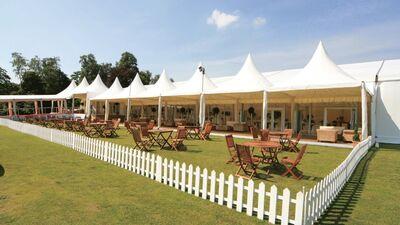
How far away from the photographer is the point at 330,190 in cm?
484

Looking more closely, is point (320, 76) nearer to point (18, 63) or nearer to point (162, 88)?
point (162, 88)

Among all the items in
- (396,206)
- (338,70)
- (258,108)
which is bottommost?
(396,206)

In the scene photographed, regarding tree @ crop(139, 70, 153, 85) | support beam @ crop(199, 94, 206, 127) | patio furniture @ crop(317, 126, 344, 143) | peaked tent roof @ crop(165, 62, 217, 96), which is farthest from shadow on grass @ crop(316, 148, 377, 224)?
tree @ crop(139, 70, 153, 85)

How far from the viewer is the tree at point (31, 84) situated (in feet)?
181

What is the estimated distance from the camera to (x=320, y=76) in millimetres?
15242

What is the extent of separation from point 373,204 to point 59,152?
8.77 m

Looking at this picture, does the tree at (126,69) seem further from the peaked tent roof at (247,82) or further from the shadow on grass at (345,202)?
the shadow on grass at (345,202)

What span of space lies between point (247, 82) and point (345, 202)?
44.0ft

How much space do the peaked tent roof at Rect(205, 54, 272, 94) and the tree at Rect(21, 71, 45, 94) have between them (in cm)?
4776

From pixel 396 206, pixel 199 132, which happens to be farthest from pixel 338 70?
pixel 396 206

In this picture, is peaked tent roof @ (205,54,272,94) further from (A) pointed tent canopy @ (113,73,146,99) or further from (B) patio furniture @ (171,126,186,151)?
(A) pointed tent canopy @ (113,73,146,99)

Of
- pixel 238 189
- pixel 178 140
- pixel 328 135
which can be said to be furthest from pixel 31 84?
pixel 238 189

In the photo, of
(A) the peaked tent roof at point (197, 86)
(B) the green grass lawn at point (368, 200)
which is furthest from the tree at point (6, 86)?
(B) the green grass lawn at point (368, 200)

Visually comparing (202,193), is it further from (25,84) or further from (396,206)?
(25,84)
